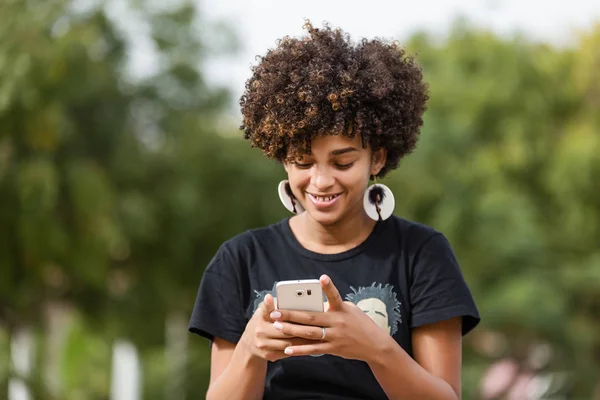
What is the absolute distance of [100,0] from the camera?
1124 cm

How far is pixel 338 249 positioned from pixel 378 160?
32 centimetres

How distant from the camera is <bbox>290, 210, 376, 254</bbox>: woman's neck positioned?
10.8ft

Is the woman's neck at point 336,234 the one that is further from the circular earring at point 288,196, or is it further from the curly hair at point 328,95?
the curly hair at point 328,95

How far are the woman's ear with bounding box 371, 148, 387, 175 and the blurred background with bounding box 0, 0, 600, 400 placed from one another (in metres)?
3.56

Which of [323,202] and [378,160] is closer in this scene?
[323,202]

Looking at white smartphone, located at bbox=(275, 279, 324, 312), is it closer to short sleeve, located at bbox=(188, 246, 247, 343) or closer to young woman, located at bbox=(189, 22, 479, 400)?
young woman, located at bbox=(189, 22, 479, 400)

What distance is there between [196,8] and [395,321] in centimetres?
1036

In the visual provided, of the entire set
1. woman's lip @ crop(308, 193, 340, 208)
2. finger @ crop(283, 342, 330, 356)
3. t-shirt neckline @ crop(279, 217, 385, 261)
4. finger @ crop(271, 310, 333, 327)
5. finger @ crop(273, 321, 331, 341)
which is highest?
woman's lip @ crop(308, 193, 340, 208)

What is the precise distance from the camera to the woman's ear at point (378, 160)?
3.31 m

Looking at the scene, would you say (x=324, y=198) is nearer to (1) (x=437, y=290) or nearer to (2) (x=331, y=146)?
(2) (x=331, y=146)

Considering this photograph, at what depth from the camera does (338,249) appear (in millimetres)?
3295

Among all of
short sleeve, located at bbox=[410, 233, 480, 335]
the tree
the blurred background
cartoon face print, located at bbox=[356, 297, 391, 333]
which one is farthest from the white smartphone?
the tree

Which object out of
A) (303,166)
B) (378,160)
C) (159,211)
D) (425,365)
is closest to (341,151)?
(303,166)

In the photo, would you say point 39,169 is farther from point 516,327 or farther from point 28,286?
point 516,327
